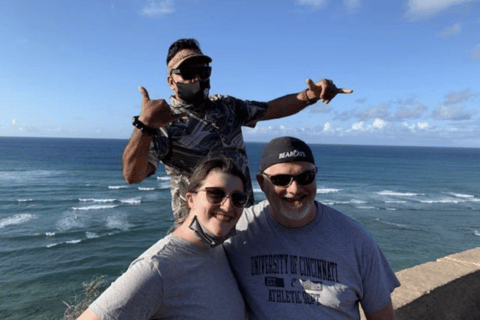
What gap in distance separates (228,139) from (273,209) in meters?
0.70

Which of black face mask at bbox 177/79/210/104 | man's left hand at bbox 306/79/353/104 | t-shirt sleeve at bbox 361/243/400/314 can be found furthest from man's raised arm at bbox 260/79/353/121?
t-shirt sleeve at bbox 361/243/400/314

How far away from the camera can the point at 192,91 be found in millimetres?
2744

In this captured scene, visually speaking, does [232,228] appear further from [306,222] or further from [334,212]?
[334,212]

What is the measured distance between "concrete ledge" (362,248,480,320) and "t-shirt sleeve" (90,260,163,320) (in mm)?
2344

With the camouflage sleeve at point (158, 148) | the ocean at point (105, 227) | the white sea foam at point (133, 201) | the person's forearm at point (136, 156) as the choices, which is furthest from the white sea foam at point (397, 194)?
the person's forearm at point (136, 156)

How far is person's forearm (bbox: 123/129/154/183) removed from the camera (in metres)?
2.27

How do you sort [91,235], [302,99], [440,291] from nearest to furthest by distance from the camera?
[302,99] → [440,291] → [91,235]

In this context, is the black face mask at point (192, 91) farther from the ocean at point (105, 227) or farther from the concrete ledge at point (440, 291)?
the ocean at point (105, 227)

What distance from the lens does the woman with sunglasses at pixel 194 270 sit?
185 centimetres

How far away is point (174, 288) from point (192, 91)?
1.44 m

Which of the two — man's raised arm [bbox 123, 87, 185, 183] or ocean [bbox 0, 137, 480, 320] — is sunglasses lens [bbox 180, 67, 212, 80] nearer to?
man's raised arm [bbox 123, 87, 185, 183]

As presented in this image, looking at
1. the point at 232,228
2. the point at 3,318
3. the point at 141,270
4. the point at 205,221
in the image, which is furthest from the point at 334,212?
the point at 3,318

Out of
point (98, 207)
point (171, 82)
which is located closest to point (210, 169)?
point (171, 82)

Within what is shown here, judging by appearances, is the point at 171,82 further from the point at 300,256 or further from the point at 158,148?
the point at 300,256
